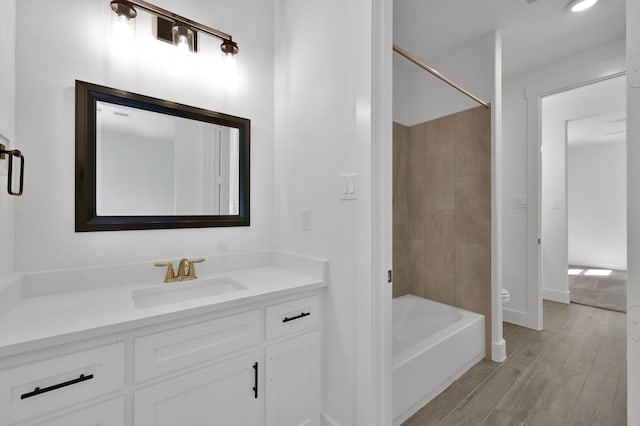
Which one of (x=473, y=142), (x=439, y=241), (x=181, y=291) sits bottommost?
(x=181, y=291)

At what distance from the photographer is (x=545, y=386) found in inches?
72.7

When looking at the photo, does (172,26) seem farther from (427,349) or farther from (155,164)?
(427,349)

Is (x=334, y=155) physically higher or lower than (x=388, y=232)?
higher

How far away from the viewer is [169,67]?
1.55 m

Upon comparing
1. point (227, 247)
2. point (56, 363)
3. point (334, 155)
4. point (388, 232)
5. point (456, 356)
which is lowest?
point (456, 356)

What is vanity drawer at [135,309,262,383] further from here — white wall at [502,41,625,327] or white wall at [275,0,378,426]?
white wall at [502,41,625,327]

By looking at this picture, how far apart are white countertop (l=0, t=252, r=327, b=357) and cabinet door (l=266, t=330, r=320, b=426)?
10.4 inches

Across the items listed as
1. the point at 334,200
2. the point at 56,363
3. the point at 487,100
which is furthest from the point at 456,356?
the point at 56,363

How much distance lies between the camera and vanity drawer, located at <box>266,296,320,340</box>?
1278 mm

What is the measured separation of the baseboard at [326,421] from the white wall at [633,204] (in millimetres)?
1109

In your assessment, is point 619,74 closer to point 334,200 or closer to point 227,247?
point 334,200

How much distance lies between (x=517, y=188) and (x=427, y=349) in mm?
2130

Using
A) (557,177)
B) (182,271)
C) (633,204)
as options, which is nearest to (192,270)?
(182,271)

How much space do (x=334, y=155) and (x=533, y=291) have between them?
2.62 m
